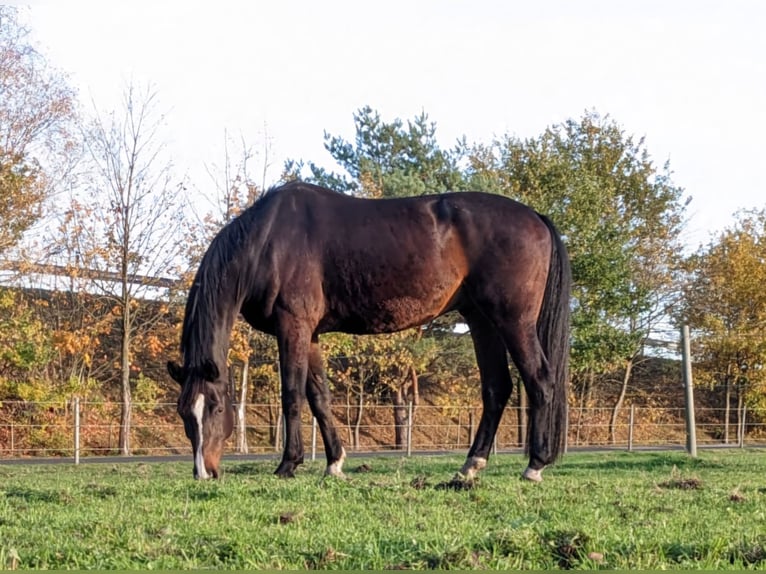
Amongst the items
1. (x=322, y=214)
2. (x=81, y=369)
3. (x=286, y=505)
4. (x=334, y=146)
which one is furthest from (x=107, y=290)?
(x=286, y=505)

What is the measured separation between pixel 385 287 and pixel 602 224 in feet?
68.1

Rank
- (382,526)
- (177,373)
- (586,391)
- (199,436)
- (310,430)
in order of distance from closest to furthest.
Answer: (382,526) < (199,436) < (177,373) < (310,430) < (586,391)

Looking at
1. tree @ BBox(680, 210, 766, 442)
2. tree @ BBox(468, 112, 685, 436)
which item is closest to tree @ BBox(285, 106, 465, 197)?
tree @ BBox(468, 112, 685, 436)

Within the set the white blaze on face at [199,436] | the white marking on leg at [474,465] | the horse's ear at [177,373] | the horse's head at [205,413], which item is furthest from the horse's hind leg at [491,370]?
the horse's ear at [177,373]

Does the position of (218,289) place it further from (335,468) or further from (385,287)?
(335,468)

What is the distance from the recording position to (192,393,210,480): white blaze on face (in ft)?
20.5

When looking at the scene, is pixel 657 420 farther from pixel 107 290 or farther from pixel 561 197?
pixel 107 290

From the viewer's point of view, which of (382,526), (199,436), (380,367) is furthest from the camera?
(380,367)

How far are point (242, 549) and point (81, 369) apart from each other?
23061mm

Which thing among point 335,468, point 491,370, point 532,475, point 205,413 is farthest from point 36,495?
point 491,370

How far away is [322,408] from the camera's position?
7137mm

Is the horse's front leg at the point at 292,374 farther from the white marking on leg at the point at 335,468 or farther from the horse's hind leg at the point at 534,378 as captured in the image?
the horse's hind leg at the point at 534,378

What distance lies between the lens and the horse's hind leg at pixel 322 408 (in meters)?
6.91

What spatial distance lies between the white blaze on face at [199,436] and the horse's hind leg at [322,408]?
3.29 feet
